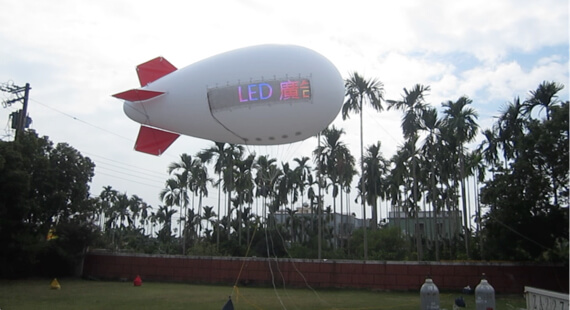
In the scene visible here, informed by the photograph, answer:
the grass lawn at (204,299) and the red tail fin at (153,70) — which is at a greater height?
the red tail fin at (153,70)

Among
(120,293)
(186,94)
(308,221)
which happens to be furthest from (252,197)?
(186,94)

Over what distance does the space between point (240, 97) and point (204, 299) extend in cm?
1108

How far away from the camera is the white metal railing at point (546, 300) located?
1230 centimetres

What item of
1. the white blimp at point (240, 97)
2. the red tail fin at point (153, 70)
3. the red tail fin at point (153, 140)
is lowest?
the red tail fin at point (153, 140)

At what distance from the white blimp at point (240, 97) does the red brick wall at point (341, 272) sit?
552 inches

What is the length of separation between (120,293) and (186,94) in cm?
1394

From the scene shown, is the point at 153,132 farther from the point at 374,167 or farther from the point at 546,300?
the point at 374,167

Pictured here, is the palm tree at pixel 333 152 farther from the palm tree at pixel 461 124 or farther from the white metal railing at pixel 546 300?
the white metal railing at pixel 546 300

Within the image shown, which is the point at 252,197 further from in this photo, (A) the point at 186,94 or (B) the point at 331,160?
(A) the point at 186,94

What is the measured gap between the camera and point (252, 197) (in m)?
60.4

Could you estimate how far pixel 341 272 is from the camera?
1062 inches

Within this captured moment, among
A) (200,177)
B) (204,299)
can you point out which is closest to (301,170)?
(200,177)

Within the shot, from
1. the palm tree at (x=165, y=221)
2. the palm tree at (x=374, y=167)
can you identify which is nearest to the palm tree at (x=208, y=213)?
the palm tree at (x=165, y=221)

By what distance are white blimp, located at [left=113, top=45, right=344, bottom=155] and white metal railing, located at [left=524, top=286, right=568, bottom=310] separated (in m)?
8.24
